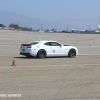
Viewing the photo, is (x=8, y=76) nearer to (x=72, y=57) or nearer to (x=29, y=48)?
(x=29, y=48)

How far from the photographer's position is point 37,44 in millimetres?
23938

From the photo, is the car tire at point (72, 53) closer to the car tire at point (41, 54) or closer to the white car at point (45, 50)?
the white car at point (45, 50)

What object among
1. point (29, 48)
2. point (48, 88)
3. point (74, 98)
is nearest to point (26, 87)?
point (48, 88)

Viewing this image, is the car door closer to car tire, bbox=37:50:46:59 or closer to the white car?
the white car

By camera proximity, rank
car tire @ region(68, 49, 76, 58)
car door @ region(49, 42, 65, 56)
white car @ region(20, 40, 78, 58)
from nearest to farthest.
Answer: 1. white car @ region(20, 40, 78, 58)
2. car door @ region(49, 42, 65, 56)
3. car tire @ region(68, 49, 76, 58)

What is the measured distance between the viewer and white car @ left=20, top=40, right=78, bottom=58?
77.5 ft

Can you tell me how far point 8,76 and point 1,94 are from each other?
12.9 ft

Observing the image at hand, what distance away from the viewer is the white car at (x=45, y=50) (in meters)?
23.6

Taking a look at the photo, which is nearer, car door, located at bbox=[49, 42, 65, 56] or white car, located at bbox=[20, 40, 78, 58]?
white car, located at bbox=[20, 40, 78, 58]

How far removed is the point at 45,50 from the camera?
24062 mm

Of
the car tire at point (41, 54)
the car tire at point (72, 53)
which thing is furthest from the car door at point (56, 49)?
the car tire at point (41, 54)

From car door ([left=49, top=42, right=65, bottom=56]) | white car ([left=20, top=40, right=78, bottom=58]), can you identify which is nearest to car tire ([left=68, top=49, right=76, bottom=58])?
white car ([left=20, top=40, right=78, bottom=58])

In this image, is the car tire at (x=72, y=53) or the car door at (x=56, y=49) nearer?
the car door at (x=56, y=49)

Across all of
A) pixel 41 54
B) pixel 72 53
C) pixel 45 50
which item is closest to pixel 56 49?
pixel 45 50
